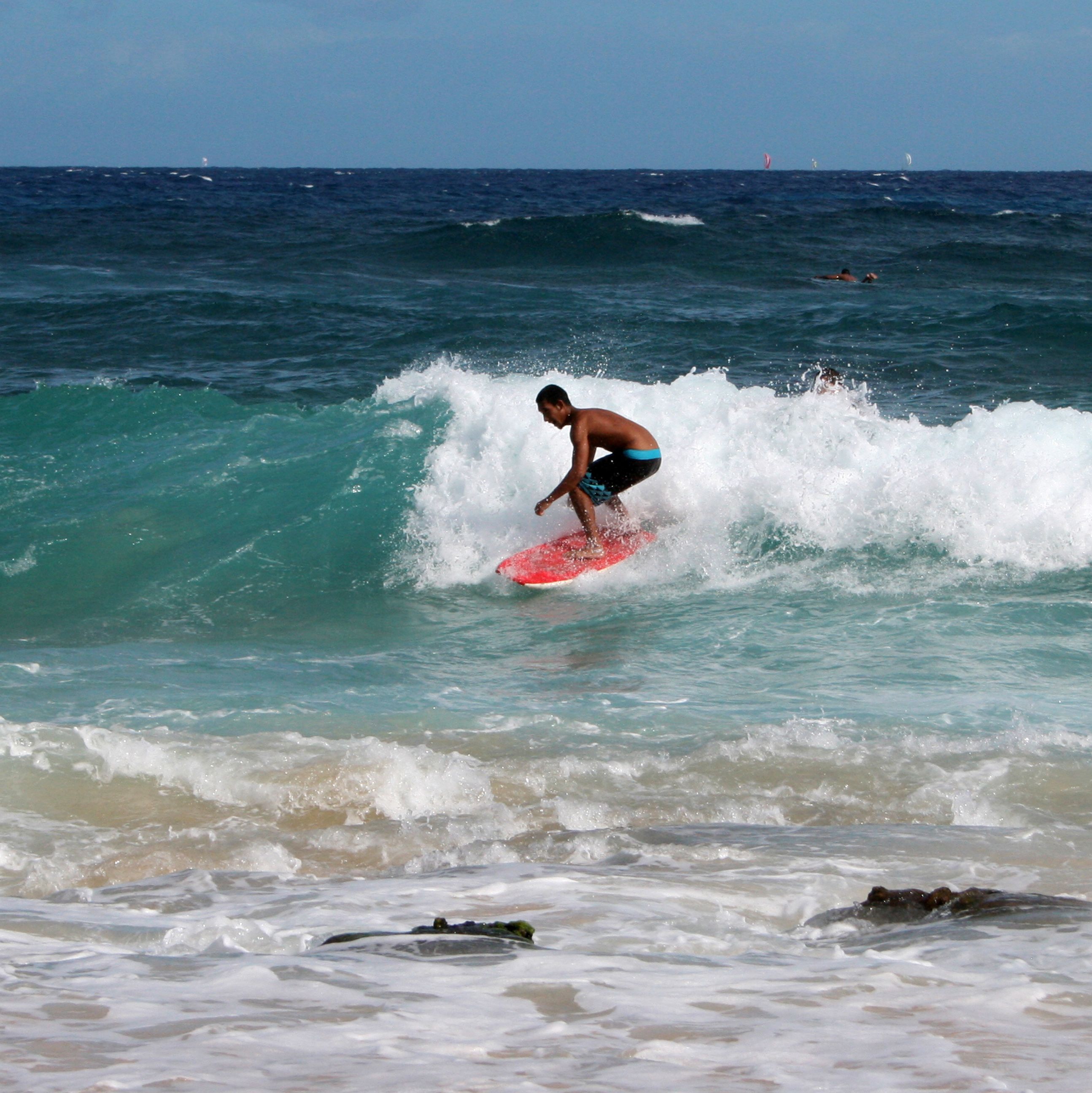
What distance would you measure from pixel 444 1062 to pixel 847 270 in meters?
22.5

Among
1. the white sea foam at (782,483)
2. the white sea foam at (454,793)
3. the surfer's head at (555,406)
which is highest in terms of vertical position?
the surfer's head at (555,406)

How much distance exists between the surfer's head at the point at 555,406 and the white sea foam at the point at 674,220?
71.6ft

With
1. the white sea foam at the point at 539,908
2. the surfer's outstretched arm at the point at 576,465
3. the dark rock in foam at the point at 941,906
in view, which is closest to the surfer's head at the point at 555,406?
the surfer's outstretched arm at the point at 576,465

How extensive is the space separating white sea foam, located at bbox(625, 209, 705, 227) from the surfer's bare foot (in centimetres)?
2172

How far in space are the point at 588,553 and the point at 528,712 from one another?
2598 millimetres

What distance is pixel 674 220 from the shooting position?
30.6 m

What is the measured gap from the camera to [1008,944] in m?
3.07

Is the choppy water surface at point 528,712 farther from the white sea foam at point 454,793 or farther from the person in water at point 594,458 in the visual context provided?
the person in water at point 594,458

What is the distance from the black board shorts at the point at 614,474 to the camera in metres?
8.38

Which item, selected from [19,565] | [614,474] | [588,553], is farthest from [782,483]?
[19,565]

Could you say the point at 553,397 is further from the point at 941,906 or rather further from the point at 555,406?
the point at 941,906

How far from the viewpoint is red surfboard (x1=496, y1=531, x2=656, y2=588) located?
26.9 feet

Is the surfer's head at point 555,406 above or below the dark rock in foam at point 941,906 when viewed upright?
above

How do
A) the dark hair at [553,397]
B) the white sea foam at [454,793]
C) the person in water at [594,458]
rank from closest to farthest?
the white sea foam at [454,793] < the dark hair at [553,397] < the person in water at [594,458]
